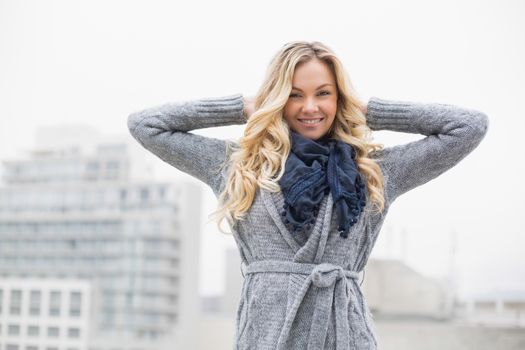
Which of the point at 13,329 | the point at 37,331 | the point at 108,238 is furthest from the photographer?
the point at 108,238

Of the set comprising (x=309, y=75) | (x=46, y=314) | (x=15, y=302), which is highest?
(x=309, y=75)

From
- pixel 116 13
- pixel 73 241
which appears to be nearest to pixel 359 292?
pixel 116 13

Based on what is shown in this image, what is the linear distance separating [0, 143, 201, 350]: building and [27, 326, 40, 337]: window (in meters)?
3.76

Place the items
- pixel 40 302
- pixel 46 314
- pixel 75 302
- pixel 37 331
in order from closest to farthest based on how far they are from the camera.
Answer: pixel 37 331
pixel 46 314
pixel 40 302
pixel 75 302

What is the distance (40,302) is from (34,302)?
326 millimetres

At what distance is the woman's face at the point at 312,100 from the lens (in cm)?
139

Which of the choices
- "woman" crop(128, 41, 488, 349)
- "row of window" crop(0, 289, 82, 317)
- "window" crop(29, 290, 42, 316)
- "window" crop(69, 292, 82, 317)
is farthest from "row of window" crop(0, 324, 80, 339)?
"woman" crop(128, 41, 488, 349)

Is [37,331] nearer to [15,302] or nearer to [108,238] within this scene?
[15,302]

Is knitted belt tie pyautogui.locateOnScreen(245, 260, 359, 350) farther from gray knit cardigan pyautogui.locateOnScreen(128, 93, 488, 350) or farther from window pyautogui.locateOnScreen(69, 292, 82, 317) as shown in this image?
window pyautogui.locateOnScreen(69, 292, 82, 317)

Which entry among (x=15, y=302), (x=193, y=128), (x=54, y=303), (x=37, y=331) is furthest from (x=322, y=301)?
(x=15, y=302)

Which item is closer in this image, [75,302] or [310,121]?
[310,121]

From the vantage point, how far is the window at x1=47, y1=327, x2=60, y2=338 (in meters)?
33.2

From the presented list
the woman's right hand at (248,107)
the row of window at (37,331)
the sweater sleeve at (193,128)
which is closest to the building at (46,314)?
the row of window at (37,331)

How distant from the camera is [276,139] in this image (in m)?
1.40
